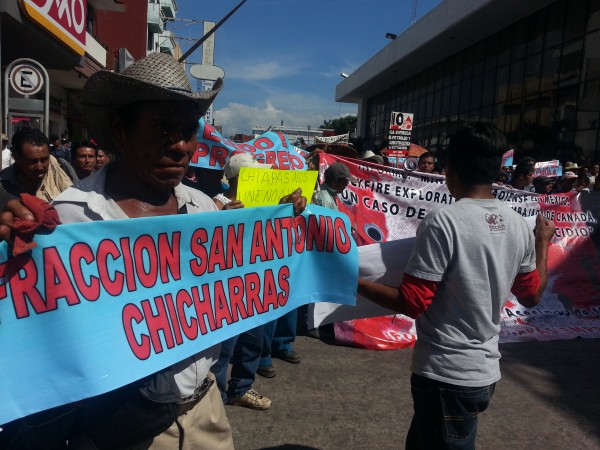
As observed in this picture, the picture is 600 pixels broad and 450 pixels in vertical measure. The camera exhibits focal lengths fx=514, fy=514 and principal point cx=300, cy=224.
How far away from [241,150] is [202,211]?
3880 millimetres

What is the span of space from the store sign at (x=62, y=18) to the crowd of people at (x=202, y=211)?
33.8ft

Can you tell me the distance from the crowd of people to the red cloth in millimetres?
25

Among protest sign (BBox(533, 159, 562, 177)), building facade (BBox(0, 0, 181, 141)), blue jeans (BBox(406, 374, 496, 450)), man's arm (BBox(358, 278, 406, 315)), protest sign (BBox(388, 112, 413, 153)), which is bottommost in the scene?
blue jeans (BBox(406, 374, 496, 450))

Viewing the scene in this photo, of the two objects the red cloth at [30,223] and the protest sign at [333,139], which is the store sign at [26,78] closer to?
the red cloth at [30,223]

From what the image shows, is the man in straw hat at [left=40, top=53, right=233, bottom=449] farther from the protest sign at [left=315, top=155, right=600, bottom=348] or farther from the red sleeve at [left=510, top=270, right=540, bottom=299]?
the protest sign at [left=315, top=155, right=600, bottom=348]

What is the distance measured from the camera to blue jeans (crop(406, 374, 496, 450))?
194 cm

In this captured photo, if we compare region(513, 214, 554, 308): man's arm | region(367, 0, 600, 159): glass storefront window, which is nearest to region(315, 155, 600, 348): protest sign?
region(513, 214, 554, 308): man's arm

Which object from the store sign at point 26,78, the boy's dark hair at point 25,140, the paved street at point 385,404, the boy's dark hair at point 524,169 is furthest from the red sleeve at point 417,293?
the store sign at point 26,78

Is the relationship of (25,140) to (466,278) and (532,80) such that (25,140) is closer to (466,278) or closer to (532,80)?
(466,278)

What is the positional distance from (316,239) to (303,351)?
9.29 ft

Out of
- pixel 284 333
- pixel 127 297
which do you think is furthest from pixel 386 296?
pixel 284 333

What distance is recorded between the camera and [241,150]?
5645 mm

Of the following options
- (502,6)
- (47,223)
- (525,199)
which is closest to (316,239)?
(47,223)

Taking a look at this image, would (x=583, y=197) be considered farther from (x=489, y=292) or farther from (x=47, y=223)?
(x=47, y=223)
